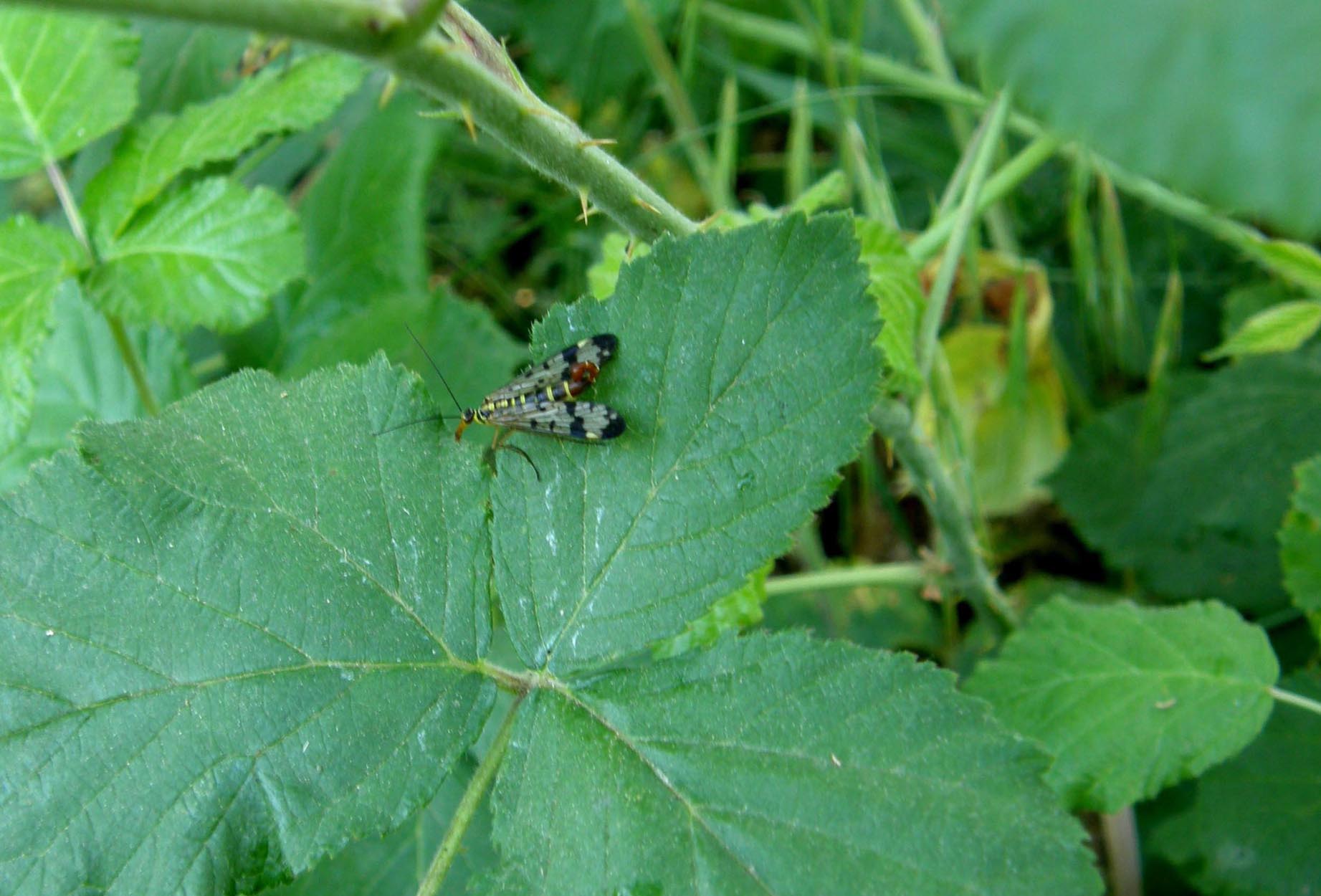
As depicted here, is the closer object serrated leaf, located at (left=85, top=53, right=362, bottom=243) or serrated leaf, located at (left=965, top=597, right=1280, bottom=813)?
serrated leaf, located at (left=965, top=597, right=1280, bottom=813)

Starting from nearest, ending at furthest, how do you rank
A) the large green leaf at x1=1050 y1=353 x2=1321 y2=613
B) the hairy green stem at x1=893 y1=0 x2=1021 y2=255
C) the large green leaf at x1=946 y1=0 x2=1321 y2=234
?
the large green leaf at x1=946 y1=0 x2=1321 y2=234, the large green leaf at x1=1050 y1=353 x2=1321 y2=613, the hairy green stem at x1=893 y1=0 x2=1021 y2=255

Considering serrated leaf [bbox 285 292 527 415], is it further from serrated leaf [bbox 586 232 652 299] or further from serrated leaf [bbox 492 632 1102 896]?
serrated leaf [bbox 492 632 1102 896]

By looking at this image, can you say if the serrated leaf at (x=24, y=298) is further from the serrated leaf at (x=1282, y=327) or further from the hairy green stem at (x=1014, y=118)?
the serrated leaf at (x=1282, y=327)

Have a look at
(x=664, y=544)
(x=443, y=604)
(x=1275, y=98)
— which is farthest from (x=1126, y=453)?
(x=1275, y=98)

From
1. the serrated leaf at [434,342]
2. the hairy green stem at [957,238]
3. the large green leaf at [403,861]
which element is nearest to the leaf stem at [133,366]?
the serrated leaf at [434,342]

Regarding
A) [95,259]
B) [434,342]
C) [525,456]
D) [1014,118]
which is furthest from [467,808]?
[1014,118]

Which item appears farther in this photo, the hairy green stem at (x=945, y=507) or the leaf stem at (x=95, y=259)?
the leaf stem at (x=95, y=259)

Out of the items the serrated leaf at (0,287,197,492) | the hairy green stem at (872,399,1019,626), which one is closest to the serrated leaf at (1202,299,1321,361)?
the hairy green stem at (872,399,1019,626)

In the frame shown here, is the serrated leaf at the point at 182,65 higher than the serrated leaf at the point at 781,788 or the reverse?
higher

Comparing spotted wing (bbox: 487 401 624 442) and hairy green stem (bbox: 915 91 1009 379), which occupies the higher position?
hairy green stem (bbox: 915 91 1009 379)
